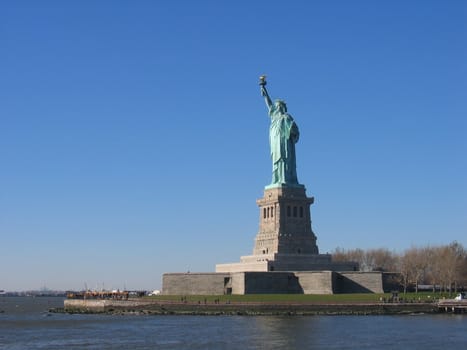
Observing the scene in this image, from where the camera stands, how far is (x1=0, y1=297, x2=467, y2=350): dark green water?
48062 mm

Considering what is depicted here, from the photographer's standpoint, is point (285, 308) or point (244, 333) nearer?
point (244, 333)

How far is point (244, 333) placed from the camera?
5394 centimetres

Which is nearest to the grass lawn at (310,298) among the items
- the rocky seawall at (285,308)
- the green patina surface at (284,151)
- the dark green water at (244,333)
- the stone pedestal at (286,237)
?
the rocky seawall at (285,308)

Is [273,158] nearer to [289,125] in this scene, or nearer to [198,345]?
[289,125]

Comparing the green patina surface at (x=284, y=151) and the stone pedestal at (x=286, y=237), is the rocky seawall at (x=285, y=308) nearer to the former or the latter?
the stone pedestal at (x=286, y=237)

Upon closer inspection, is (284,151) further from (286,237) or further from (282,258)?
(282,258)

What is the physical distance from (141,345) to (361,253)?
7106 cm

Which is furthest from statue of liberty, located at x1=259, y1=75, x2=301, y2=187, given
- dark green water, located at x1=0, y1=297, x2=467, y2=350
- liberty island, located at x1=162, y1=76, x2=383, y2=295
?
dark green water, located at x1=0, y1=297, x2=467, y2=350

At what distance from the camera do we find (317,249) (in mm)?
92875

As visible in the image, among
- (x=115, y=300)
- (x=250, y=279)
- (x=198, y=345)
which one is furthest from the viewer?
(x=115, y=300)

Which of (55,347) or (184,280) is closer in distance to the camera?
(55,347)

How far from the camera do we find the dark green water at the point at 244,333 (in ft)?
158

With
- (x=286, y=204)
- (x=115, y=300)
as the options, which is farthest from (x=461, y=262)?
(x=115, y=300)

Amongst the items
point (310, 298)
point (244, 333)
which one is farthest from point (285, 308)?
point (244, 333)
